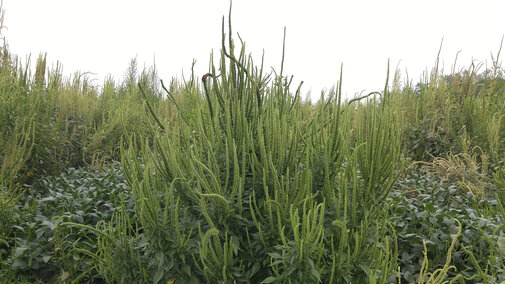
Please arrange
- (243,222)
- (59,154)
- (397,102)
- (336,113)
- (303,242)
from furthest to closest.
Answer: (397,102) → (59,154) → (336,113) → (243,222) → (303,242)

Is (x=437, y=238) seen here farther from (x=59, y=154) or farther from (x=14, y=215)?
(x=59, y=154)

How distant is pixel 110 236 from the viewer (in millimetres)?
2340

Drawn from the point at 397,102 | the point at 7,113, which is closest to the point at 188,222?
the point at 7,113

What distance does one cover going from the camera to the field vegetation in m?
2.14

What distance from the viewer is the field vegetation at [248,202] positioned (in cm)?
214

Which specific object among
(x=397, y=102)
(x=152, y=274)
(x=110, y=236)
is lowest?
(x=152, y=274)

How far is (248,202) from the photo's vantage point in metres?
2.25

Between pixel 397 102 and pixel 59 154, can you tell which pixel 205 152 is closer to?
pixel 59 154

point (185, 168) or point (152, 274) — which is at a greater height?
point (185, 168)

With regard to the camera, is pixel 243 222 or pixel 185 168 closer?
pixel 243 222

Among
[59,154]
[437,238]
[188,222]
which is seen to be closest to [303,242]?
[188,222]

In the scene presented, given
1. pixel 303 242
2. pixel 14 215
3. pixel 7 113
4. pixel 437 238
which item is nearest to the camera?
pixel 303 242

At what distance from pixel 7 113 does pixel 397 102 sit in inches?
244

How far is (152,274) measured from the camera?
2.34 m
